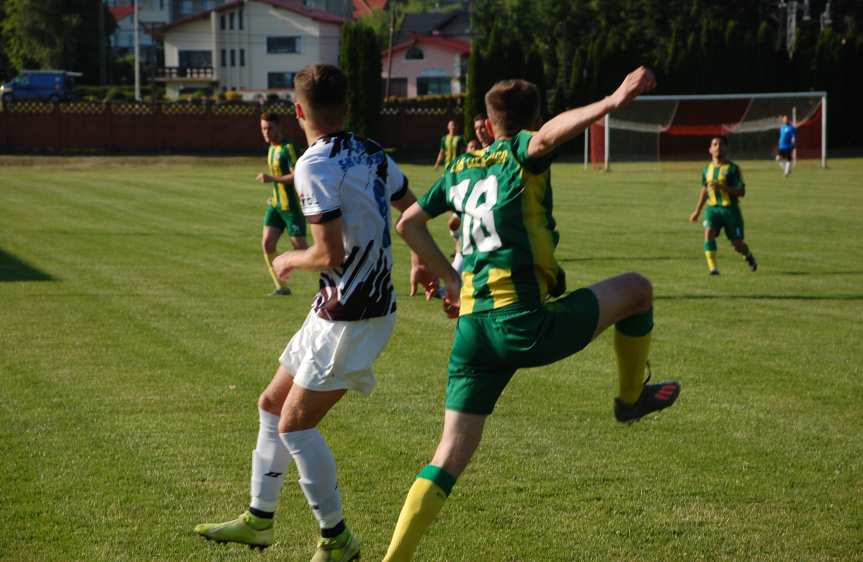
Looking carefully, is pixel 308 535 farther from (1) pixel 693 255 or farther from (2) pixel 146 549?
(1) pixel 693 255

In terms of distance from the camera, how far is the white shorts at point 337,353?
15.4 ft

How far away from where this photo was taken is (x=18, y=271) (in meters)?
15.7

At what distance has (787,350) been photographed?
10102 mm

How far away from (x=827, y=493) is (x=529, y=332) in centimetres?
241

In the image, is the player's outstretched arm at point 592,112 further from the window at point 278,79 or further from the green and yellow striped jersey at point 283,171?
the window at point 278,79

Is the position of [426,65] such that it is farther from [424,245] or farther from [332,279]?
[332,279]

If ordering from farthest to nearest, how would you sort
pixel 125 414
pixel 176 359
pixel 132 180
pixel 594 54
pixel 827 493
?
1. pixel 594 54
2. pixel 132 180
3. pixel 176 359
4. pixel 125 414
5. pixel 827 493


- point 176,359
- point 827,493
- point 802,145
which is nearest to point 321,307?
point 827,493

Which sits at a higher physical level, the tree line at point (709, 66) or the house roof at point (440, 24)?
the house roof at point (440, 24)

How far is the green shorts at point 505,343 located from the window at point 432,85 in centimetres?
9509

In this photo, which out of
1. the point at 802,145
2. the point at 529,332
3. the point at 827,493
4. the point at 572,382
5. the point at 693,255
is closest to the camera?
the point at 529,332

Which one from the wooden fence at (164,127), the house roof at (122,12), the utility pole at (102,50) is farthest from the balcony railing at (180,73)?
the wooden fence at (164,127)

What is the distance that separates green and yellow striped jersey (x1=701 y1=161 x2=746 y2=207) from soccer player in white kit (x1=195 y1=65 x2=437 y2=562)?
37.5 ft

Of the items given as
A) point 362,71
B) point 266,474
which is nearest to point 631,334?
point 266,474
